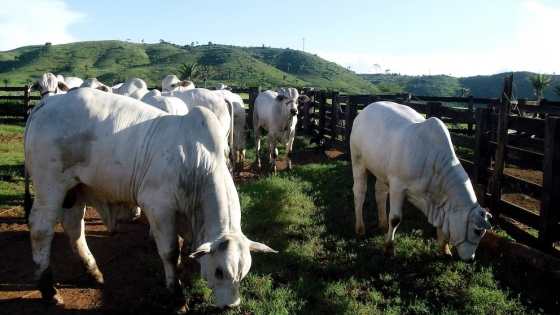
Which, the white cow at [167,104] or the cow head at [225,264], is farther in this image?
the white cow at [167,104]

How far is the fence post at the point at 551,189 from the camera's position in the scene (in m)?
5.84

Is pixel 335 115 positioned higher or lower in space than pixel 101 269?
higher

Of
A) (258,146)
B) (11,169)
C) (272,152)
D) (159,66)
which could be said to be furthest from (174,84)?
(159,66)

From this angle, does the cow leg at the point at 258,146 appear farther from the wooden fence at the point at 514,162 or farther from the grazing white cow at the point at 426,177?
the grazing white cow at the point at 426,177

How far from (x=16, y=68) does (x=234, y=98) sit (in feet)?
321

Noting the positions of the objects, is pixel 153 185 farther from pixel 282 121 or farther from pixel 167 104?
pixel 282 121

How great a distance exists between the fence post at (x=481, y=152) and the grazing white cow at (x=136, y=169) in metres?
4.75

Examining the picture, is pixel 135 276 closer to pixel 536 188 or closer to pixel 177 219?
pixel 177 219

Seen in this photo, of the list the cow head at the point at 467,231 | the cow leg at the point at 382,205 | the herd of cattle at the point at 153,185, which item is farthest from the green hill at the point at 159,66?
the cow head at the point at 467,231

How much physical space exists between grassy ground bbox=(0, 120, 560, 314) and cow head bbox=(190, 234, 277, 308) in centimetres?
54

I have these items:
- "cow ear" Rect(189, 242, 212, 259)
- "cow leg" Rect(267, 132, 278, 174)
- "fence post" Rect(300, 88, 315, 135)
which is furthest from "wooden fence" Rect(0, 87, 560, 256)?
"fence post" Rect(300, 88, 315, 135)

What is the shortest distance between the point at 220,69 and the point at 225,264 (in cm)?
9030

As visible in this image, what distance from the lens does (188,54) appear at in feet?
355

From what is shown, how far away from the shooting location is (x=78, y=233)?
5.31 meters
